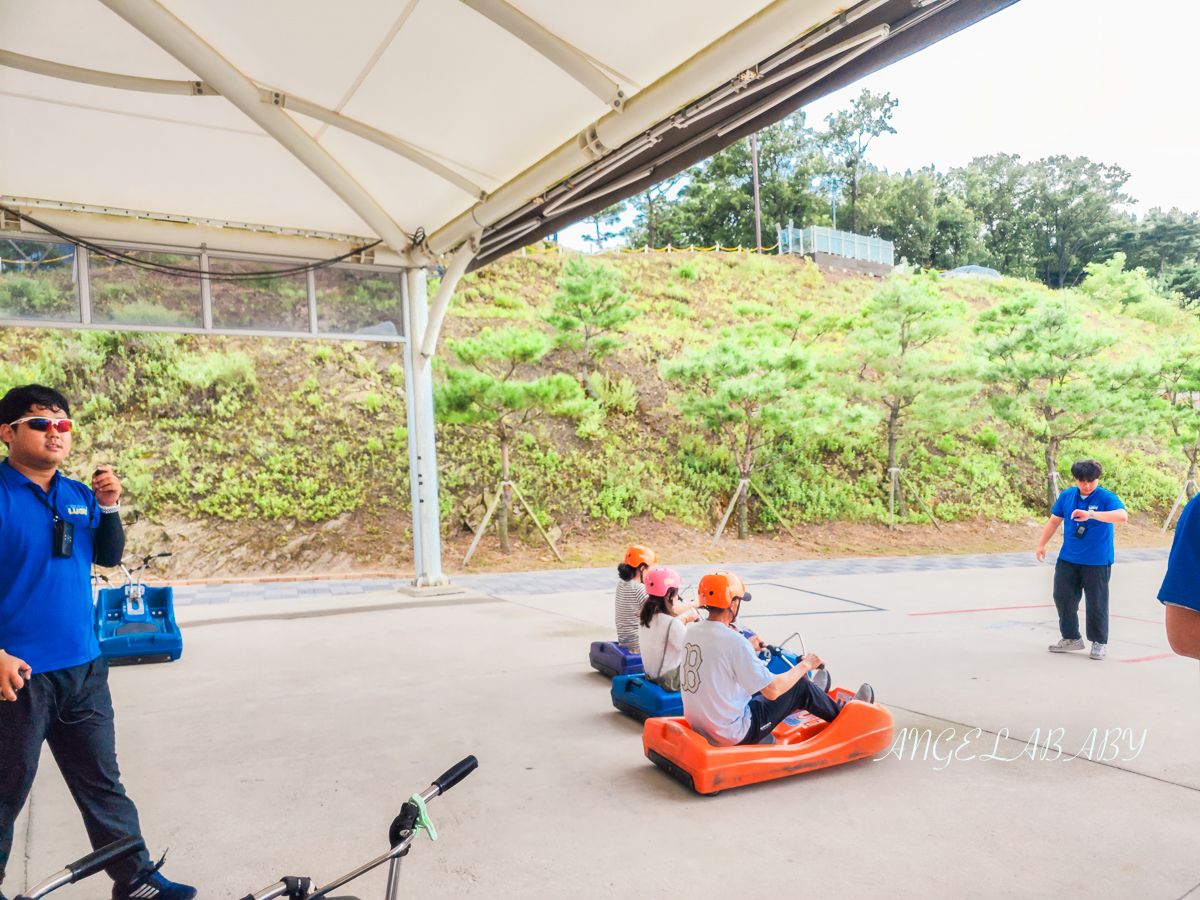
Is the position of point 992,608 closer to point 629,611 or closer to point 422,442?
point 629,611

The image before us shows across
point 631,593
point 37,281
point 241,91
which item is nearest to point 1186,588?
point 631,593

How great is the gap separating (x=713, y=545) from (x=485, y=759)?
11172mm

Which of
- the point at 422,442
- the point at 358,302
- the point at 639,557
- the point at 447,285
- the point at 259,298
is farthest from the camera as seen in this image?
the point at 422,442

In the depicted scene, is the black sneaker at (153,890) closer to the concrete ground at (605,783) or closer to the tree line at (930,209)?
the concrete ground at (605,783)

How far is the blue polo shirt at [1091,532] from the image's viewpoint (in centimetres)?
590

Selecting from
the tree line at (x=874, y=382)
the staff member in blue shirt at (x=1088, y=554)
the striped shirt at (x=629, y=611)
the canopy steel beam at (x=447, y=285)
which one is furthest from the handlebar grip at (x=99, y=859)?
the tree line at (x=874, y=382)

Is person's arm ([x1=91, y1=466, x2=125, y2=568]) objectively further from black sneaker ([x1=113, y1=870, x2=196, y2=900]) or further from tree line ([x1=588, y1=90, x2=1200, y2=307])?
tree line ([x1=588, y1=90, x2=1200, y2=307])

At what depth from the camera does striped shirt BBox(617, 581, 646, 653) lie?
5305mm

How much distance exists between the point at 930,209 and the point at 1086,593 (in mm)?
40166

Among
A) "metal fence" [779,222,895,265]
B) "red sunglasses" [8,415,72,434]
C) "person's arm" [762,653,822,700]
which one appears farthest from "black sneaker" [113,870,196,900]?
"metal fence" [779,222,895,265]

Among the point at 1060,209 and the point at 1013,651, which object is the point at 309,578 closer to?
the point at 1013,651

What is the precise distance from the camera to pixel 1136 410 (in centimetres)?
1627

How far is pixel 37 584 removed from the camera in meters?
2.42

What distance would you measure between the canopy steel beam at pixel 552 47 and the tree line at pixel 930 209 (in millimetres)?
30263
